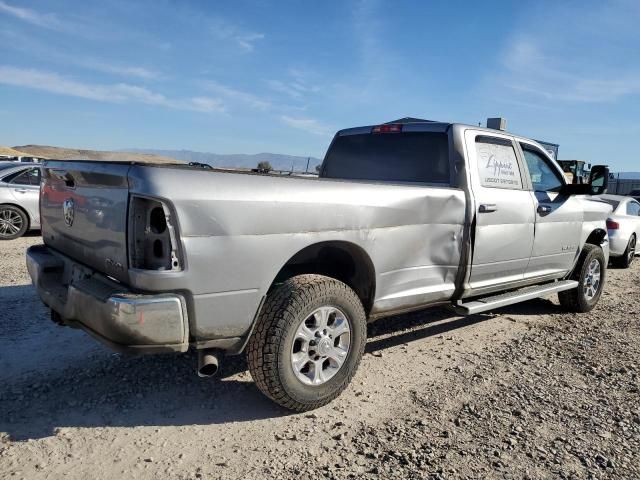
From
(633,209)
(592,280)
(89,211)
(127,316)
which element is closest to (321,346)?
(127,316)

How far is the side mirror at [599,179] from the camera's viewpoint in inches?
210

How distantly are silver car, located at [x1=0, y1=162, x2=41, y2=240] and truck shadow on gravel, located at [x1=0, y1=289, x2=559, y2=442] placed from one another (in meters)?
6.37

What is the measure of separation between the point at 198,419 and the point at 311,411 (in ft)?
2.35

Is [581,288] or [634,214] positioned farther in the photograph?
[634,214]

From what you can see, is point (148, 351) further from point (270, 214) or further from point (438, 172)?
point (438, 172)

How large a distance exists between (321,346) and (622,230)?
871 centimetres

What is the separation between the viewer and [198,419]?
311 cm

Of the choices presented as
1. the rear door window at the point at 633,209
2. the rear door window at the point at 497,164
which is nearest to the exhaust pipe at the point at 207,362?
the rear door window at the point at 497,164

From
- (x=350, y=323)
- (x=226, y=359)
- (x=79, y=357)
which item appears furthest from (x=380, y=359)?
(x=79, y=357)

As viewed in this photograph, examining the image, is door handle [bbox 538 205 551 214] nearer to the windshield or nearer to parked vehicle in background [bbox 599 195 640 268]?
the windshield

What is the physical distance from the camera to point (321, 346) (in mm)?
3180

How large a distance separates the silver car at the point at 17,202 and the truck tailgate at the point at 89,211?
22.2ft

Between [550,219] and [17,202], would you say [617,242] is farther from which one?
[17,202]

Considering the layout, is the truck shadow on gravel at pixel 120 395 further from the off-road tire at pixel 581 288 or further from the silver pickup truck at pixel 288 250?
the off-road tire at pixel 581 288
